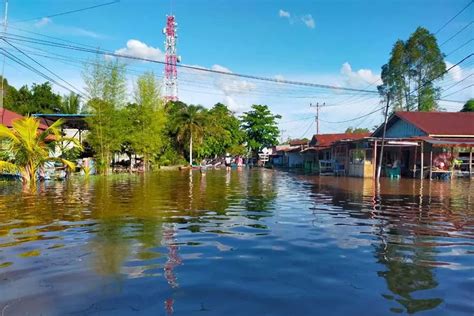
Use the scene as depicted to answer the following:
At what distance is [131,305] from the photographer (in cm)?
435

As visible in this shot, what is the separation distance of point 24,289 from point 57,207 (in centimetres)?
764

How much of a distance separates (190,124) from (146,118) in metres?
12.7

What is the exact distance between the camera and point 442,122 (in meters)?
32.9

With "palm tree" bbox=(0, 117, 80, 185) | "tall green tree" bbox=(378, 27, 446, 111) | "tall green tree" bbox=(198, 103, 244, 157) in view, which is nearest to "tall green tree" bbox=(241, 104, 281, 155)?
"tall green tree" bbox=(198, 103, 244, 157)

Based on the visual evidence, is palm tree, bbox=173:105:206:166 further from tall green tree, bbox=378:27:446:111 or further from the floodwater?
the floodwater

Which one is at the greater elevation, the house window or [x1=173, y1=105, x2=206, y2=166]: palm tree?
[x1=173, y1=105, x2=206, y2=166]: palm tree

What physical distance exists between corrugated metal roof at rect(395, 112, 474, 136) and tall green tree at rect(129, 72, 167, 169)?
21923mm

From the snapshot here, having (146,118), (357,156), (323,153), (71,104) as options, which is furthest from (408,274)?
(71,104)

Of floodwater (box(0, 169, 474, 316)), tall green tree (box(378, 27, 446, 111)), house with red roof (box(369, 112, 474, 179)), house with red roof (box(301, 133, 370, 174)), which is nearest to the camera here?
floodwater (box(0, 169, 474, 316))

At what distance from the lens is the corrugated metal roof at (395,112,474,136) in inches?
1204

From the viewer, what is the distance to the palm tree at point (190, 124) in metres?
51.9

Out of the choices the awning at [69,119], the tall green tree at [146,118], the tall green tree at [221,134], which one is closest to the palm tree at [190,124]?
the tall green tree at [221,134]

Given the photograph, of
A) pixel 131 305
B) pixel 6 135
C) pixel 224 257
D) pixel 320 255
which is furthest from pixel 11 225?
pixel 6 135

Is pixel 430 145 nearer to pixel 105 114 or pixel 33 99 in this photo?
pixel 105 114
